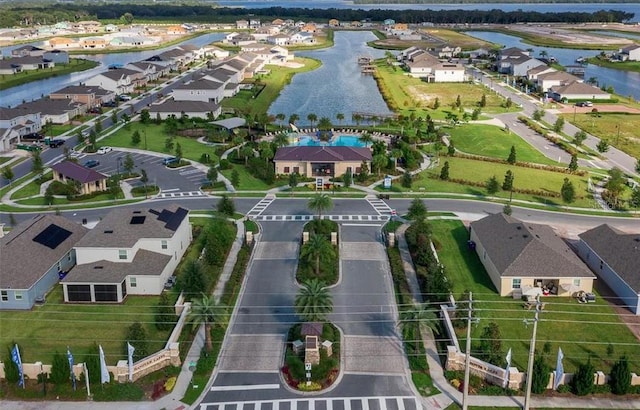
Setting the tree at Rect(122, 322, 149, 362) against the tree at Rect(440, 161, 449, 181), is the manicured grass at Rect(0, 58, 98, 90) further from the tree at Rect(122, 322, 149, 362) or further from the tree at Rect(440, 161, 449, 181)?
the tree at Rect(122, 322, 149, 362)

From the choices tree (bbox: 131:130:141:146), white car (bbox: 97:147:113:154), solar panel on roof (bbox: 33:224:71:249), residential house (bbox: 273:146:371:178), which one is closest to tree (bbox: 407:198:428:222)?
residential house (bbox: 273:146:371:178)

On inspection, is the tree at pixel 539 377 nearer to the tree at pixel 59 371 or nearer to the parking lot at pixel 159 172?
the tree at pixel 59 371

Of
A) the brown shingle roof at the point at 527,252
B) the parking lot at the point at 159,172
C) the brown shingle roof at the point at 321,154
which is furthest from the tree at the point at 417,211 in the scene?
the parking lot at the point at 159,172

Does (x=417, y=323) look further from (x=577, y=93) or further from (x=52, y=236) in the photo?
(x=577, y=93)

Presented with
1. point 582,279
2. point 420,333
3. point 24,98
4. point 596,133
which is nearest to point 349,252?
point 420,333

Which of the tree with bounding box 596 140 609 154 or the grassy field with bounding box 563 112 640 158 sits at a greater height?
the tree with bounding box 596 140 609 154
